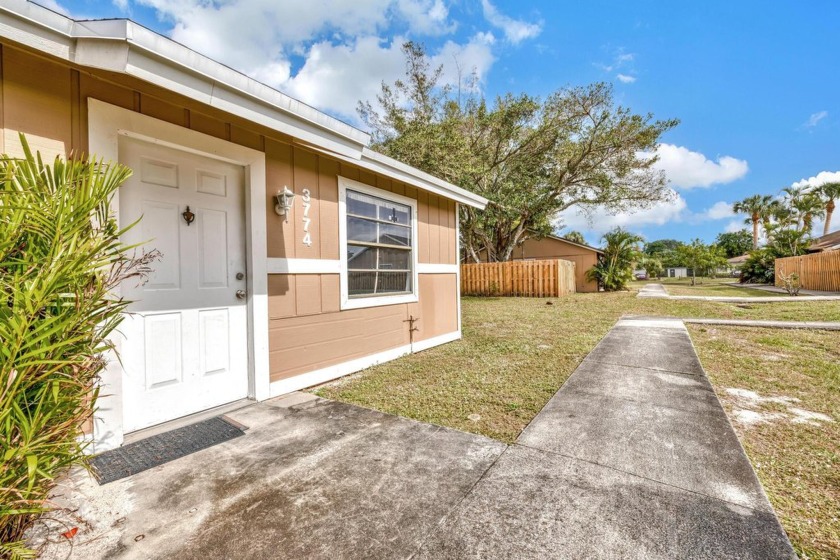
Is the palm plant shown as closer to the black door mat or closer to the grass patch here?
the grass patch

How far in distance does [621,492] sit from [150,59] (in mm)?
3452

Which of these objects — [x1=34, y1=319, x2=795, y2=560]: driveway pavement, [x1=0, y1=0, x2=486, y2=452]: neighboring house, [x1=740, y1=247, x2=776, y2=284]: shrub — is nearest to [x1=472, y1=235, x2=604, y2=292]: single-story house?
[x1=740, y1=247, x2=776, y2=284]: shrub

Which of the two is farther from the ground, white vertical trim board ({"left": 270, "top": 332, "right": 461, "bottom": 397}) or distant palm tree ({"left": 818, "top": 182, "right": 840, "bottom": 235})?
distant palm tree ({"left": 818, "top": 182, "right": 840, "bottom": 235})

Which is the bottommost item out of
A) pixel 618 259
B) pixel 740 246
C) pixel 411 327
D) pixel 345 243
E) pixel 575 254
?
pixel 411 327

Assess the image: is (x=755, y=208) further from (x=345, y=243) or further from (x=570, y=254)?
(x=345, y=243)

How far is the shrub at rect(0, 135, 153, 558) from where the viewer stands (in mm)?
1026

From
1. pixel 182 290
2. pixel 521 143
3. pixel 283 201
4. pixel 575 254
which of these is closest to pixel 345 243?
pixel 283 201

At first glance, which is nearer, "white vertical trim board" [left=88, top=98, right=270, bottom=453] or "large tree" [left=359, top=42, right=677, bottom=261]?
"white vertical trim board" [left=88, top=98, right=270, bottom=453]

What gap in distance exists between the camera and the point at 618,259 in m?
17.1

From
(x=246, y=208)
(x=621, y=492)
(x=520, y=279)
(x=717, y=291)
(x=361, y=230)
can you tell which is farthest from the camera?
(x=717, y=291)

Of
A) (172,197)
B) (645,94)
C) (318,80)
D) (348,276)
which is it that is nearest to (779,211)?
(645,94)

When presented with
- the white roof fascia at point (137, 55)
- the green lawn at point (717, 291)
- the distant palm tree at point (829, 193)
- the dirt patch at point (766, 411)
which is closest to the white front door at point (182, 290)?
the white roof fascia at point (137, 55)

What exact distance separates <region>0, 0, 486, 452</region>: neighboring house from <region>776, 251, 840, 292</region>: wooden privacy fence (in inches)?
719

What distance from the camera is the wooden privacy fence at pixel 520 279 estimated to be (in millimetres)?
14508
